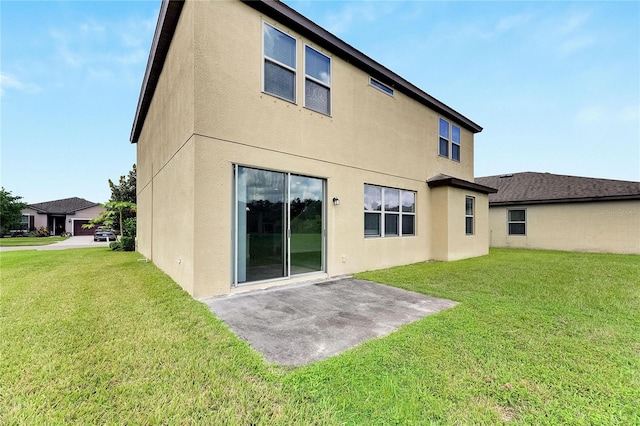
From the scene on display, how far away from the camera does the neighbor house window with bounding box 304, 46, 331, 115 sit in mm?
6344

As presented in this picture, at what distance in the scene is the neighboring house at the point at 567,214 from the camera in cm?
1259

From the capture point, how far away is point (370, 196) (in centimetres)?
795

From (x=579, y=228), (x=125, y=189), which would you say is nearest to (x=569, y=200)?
(x=579, y=228)

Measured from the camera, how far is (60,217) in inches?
1405

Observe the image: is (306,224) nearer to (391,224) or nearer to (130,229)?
(391,224)

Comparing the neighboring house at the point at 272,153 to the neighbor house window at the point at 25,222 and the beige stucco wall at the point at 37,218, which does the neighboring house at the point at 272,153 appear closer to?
the neighbor house window at the point at 25,222

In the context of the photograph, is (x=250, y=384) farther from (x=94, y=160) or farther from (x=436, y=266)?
(x=94, y=160)

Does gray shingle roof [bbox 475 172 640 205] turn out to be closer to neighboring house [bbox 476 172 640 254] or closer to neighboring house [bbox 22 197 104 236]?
neighboring house [bbox 476 172 640 254]

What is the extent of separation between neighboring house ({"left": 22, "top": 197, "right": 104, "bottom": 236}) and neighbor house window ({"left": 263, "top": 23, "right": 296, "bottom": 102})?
40.2 metres

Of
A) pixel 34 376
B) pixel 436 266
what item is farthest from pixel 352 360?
pixel 436 266

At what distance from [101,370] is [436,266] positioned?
8341mm

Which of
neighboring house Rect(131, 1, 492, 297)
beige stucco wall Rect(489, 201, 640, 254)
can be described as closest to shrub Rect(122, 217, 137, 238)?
neighboring house Rect(131, 1, 492, 297)

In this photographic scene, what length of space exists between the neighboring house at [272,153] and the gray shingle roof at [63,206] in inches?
1484

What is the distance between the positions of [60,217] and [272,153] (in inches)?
1782
